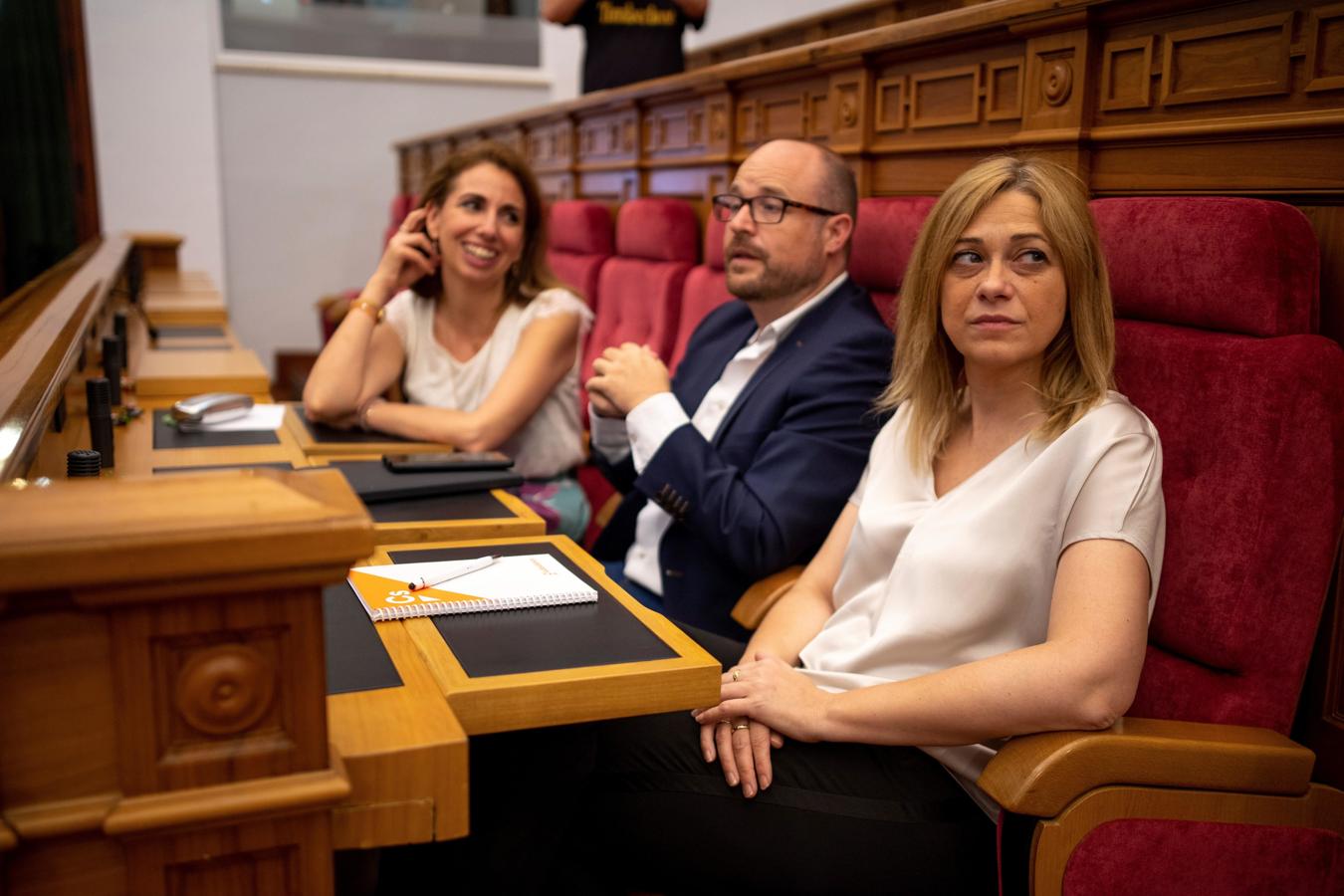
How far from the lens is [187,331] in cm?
357

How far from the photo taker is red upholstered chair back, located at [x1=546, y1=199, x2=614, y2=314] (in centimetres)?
366

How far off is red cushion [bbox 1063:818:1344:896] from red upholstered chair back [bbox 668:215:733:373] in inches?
64.8

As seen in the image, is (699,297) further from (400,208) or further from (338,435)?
(400,208)

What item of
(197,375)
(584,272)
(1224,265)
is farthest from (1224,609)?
(584,272)

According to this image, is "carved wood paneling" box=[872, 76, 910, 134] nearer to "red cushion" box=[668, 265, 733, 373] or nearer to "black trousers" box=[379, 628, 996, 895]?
"red cushion" box=[668, 265, 733, 373]

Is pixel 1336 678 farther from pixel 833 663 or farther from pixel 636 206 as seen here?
pixel 636 206

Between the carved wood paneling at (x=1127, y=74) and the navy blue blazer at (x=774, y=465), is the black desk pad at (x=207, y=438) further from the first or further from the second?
the carved wood paneling at (x=1127, y=74)

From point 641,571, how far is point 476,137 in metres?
3.95

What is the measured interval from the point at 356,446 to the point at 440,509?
45cm

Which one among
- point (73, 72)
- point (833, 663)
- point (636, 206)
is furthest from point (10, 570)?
point (73, 72)

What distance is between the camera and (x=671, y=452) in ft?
5.93

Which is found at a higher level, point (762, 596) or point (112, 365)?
point (112, 365)

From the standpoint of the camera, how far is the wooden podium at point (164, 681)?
695 mm

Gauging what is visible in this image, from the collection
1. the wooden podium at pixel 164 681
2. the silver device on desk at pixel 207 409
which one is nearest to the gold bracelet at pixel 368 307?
the silver device on desk at pixel 207 409
